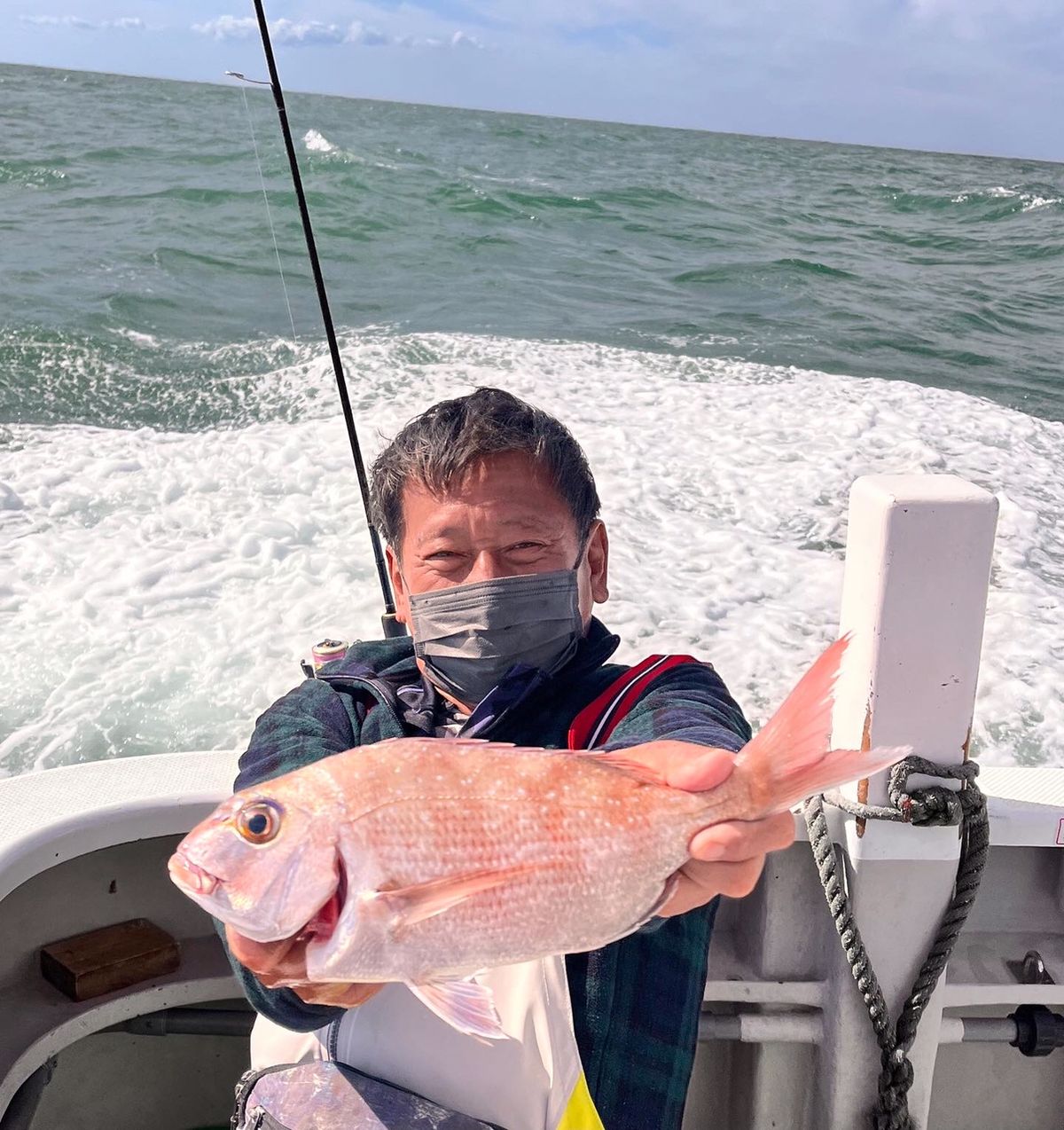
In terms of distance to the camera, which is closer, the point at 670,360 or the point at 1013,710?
the point at 1013,710

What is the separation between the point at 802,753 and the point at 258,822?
1.83ft

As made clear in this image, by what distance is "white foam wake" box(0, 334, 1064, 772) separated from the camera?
505cm

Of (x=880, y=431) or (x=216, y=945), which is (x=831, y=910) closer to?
(x=216, y=945)

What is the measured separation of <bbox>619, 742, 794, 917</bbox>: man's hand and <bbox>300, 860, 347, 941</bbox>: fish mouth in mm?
359

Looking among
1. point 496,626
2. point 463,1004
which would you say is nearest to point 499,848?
point 463,1004

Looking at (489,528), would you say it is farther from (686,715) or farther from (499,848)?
(499,848)

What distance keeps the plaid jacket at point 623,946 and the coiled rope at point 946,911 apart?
42 cm

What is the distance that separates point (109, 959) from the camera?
96.9 inches

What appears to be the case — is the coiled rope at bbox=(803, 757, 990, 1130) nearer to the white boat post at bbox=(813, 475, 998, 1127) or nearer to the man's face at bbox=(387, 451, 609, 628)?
the white boat post at bbox=(813, 475, 998, 1127)

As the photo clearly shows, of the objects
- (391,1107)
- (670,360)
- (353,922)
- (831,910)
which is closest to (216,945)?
(391,1107)

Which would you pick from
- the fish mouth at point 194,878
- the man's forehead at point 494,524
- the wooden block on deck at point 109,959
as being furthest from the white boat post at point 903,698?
the wooden block on deck at point 109,959

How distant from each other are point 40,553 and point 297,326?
477 cm

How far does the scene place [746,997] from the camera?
2395 millimetres

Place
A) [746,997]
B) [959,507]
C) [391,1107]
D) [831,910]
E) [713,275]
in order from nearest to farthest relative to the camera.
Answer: [391,1107] < [959,507] < [831,910] < [746,997] < [713,275]
